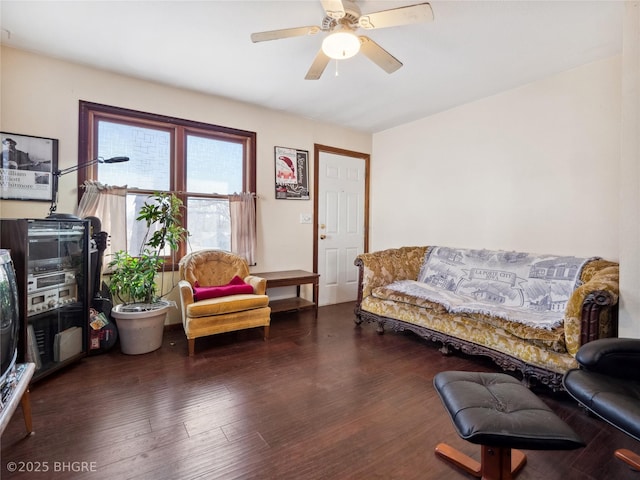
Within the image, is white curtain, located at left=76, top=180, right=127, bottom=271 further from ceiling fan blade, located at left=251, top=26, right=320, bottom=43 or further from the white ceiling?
ceiling fan blade, located at left=251, top=26, right=320, bottom=43

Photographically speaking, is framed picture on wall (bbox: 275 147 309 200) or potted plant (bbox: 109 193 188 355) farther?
framed picture on wall (bbox: 275 147 309 200)

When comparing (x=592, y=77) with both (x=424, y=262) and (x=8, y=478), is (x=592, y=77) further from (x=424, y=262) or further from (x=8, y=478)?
(x=8, y=478)

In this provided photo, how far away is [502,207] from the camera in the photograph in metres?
3.29

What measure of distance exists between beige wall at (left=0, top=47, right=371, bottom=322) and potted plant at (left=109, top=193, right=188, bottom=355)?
0.62m

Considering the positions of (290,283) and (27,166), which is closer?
(27,166)

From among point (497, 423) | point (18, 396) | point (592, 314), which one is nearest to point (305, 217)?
point (592, 314)

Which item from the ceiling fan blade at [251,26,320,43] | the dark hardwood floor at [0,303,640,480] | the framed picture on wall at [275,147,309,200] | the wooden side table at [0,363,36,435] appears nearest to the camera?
the wooden side table at [0,363,36,435]

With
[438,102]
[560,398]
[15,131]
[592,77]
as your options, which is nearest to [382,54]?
[438,102]

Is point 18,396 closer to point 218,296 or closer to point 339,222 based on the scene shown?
point 218,296

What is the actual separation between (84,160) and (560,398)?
4.28m

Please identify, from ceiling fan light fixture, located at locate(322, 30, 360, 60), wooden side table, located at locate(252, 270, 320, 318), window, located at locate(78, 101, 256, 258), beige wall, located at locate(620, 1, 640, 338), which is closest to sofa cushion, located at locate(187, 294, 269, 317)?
wooden side table, located at locate(252, 270, 320, 318)

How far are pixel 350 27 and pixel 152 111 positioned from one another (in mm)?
2237

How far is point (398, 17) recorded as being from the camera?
5.84 ft

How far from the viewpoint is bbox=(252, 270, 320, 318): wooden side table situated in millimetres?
3465
